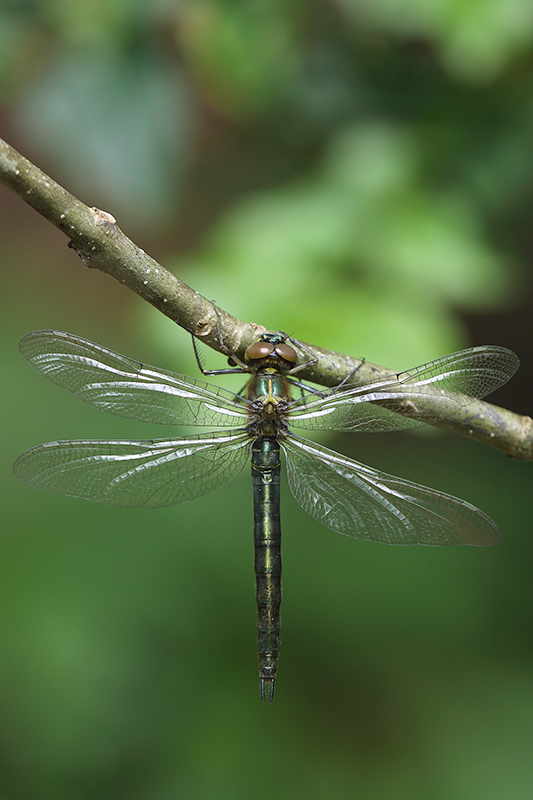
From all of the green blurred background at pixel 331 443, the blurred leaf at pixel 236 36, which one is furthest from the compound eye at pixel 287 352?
the blurred leaf at pixel 236 36

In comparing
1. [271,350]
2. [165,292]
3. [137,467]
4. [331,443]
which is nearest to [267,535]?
[137,467]

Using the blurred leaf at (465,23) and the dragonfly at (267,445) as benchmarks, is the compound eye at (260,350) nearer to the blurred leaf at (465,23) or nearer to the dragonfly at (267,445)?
the dragonfly at (267,445)

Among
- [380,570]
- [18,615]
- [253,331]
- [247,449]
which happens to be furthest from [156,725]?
[253,331]

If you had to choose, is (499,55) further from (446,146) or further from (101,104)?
(101,104)

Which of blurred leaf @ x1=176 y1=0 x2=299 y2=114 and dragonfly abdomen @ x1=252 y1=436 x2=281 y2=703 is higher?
blurred leaf @ x1=176 y1=0 x2=299 y2=114

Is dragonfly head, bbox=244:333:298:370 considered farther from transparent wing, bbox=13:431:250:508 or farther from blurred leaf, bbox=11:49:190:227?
blurred leaf, bbox=11:49:190:227

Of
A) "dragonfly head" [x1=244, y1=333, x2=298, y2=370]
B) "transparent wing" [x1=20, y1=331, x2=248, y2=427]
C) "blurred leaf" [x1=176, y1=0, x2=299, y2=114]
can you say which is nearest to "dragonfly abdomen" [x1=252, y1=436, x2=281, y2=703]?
"transparent wing" [x1=20, y1=331, x2=248, y2=427]

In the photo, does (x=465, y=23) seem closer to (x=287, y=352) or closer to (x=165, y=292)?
(x=287, y=352)
